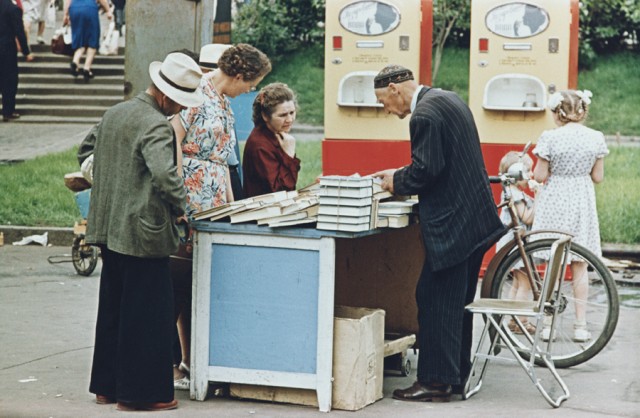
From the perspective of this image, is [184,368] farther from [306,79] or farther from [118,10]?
[118,10]

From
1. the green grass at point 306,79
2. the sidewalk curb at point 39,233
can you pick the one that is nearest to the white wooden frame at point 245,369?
the sidewalk curb at point 39,233

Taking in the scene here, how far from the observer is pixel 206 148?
→ 21.1ft

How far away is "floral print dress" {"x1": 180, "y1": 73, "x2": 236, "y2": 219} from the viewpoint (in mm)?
6359

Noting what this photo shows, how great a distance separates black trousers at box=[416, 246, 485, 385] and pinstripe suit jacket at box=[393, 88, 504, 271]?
0.36ft

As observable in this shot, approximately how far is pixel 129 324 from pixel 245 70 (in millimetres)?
1509

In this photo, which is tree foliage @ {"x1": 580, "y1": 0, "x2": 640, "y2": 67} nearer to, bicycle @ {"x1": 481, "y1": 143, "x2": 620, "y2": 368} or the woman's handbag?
the woman's handbag

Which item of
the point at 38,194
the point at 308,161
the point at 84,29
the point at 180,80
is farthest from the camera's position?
the point at 84,29

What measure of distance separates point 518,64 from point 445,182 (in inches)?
150

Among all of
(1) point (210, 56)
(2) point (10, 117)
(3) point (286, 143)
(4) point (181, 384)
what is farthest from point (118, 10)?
(4) point (181, 384)

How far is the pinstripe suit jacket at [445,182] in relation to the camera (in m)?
6.18

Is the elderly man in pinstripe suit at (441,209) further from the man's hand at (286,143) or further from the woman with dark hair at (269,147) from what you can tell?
the man's hand at (286,143)

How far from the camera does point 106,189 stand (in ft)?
19.6

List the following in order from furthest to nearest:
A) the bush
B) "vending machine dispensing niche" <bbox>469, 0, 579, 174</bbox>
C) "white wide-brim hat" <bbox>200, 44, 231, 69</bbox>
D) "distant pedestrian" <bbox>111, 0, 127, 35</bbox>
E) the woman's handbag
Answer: "distant pedestrian" <bbox>111, 0, 127, 35</bbox>, the bush, the woman's handbag, "vending machine dispensing niche" <bbox>469, 0, 579, 174</bbox>, "white wide-brim hat" <bbox>200, 44, 231, 69</bbox>

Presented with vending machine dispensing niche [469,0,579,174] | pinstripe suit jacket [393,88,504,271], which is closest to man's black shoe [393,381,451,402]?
pinstripe suit jacket [393,88,504,271]
